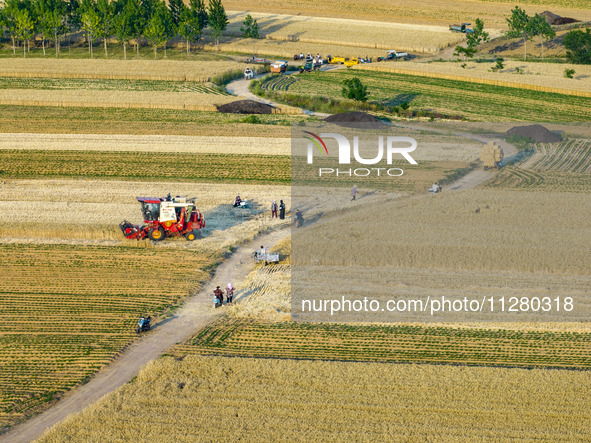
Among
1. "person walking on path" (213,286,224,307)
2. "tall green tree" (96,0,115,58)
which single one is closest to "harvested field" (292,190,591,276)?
"person walking on path" (213,286,224,307)

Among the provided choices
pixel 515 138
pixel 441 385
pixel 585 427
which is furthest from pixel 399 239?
pixel 515 138

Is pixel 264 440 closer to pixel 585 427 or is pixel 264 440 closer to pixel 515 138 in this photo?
pixel 585 427

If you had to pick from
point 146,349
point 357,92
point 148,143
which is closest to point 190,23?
point 357,92

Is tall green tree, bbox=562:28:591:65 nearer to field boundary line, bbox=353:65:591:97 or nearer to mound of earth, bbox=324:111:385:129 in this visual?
field boundary line, bbox=353:65:591:97

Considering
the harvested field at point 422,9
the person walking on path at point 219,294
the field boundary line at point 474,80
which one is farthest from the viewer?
the harvested field at point 422,9

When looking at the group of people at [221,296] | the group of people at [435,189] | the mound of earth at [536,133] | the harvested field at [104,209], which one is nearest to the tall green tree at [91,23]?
the harvested field at [104,209]

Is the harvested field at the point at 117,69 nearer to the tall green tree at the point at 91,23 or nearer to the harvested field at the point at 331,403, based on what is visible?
the tall green tree at the point at 91,23
